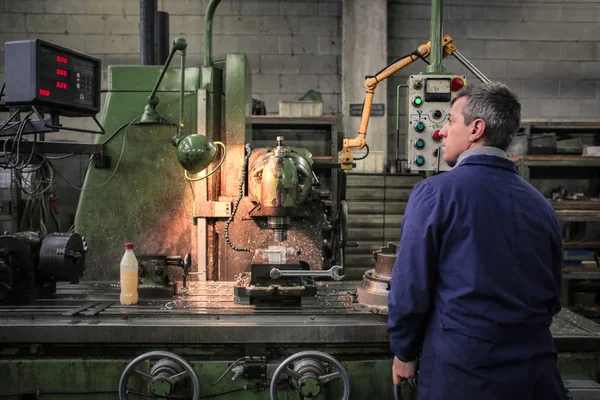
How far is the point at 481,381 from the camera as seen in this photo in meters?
0.87

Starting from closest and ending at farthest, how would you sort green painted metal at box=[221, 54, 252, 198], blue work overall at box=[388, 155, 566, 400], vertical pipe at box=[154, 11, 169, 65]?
blue work overall at box=[388, 155, 566, 400]
green painted metal at box=[221, 54, 252, 198]
vertical pipe at box=[154, 11, 169, 65]

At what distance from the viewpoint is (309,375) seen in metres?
1.14

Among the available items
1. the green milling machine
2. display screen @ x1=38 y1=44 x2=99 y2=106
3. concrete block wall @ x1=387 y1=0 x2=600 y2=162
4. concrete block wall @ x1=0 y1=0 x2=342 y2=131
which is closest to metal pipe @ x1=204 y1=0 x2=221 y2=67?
the green milling machine

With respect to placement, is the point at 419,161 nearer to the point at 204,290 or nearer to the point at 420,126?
the point at 420,126

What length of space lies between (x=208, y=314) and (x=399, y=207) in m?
2.40

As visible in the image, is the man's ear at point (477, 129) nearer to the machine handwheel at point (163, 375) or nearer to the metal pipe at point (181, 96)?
the machine handwheel at point (163, 375)

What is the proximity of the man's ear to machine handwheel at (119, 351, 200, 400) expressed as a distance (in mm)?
886

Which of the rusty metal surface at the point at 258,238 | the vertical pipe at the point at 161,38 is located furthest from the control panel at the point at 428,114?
the vertical pipe at the point at 161,38

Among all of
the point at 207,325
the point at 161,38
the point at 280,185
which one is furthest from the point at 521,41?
the point at 207,325

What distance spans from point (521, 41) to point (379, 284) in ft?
11.0

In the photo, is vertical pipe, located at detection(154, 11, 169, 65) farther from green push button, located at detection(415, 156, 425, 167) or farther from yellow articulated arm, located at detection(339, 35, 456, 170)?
green push button, located at detection(415, 156, 425, 167)

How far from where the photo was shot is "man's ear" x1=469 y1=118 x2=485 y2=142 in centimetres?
95

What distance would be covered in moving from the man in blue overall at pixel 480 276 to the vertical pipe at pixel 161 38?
6.00 feet

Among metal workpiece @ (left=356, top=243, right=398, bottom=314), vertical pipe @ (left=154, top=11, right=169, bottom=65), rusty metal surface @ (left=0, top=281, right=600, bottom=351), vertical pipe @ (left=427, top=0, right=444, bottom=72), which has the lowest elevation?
rusty metal surface @ (left=0, top=281, right=600, bottom=351)
